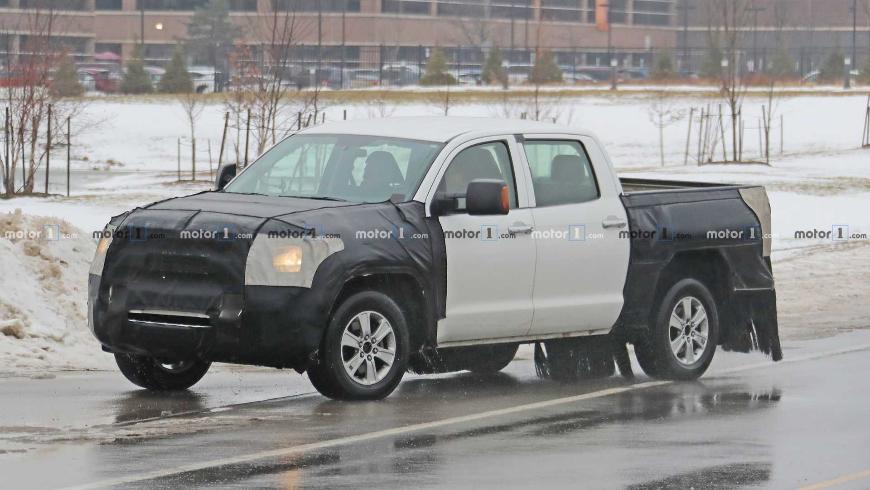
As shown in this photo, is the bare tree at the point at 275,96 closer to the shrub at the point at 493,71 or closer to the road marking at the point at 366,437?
the shrub at the point at 493,71

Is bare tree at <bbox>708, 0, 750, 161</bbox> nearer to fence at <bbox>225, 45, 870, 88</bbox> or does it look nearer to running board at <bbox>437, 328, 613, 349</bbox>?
fence at <bbox>225, 45, 870, 88</bbox>

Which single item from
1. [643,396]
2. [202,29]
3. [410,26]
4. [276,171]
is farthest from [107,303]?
[410,26]

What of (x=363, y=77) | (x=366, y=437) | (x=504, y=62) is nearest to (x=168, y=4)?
(x=504, y=62)

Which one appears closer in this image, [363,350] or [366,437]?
[366,437]

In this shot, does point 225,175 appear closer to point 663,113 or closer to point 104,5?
point 663,113

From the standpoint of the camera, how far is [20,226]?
1572 centimetres

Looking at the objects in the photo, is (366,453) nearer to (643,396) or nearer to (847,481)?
(847,481)

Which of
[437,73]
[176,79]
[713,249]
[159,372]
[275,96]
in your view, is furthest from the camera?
[437,73]

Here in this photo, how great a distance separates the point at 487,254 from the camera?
11211 mm

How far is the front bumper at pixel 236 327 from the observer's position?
33.6ft

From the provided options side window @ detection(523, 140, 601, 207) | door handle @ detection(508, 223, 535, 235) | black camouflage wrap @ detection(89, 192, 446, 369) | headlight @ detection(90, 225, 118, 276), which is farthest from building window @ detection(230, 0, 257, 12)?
black camouflage wrap @ detection(89, 192, 446, 369)

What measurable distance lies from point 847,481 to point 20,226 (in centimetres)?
941

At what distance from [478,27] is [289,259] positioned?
120615 mm

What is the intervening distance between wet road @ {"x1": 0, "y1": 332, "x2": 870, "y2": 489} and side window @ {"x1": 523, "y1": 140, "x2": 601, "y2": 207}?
4.25ft
